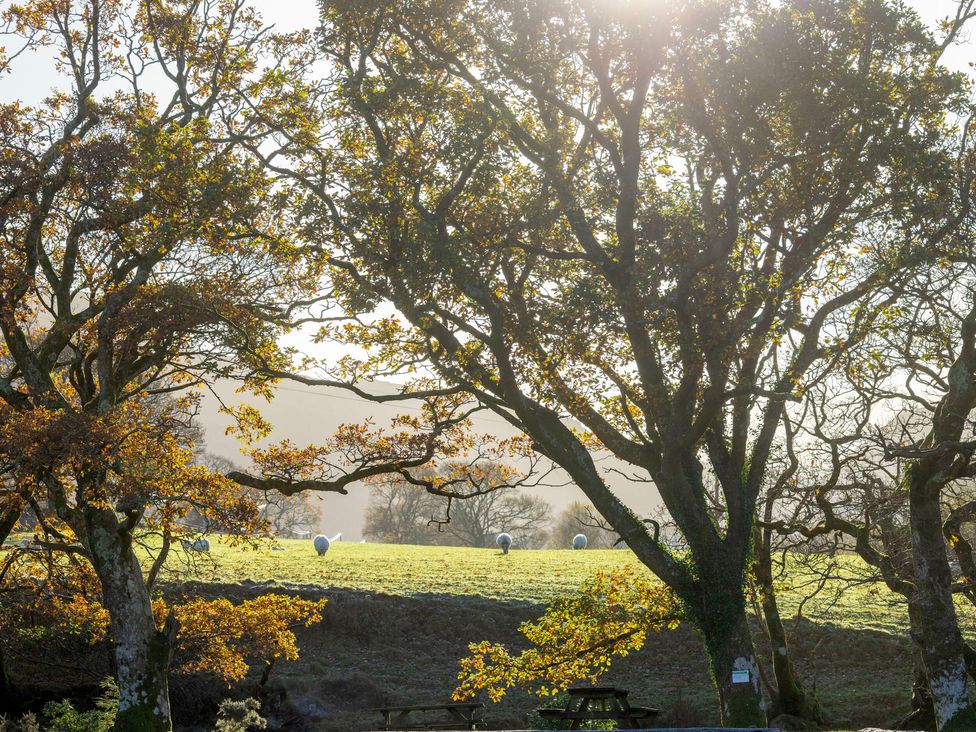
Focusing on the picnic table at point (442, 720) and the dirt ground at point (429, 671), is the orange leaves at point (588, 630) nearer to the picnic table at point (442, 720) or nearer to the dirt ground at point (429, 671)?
the picnic table at point (442, 720)

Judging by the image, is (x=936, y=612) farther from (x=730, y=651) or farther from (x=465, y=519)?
(x=465, y=519)

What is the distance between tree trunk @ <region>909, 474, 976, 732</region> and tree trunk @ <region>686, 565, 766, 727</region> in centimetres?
290

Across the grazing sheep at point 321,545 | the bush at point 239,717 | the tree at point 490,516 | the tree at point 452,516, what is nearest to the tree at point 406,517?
the tree at point 452,516

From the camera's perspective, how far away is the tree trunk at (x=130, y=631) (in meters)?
15.5

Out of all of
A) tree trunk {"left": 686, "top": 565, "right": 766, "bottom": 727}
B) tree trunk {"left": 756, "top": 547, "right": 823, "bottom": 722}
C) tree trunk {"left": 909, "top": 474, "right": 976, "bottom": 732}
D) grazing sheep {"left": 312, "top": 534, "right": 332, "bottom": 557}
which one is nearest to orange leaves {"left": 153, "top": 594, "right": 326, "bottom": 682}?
tree trunk {"left": 686, "top": 565, "right": 766, "bottom": 727}

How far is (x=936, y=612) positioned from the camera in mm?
14844

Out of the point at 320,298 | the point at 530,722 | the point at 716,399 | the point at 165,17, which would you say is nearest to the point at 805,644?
the point at 530,722

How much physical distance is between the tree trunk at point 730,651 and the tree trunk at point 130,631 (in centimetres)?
897

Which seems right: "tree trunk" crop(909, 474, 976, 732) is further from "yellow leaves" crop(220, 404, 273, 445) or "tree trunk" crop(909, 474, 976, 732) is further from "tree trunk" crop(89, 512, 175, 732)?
"tree trunk" crop(89, 512, 175, 732)

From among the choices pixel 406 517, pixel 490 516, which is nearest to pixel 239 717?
pixel 406 517

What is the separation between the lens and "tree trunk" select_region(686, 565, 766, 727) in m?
13.6

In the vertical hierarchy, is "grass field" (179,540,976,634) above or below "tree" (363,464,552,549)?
below

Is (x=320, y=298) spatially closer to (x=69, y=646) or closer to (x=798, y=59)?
(x=798, y=59)

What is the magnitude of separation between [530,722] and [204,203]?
A: 45.3 ft
